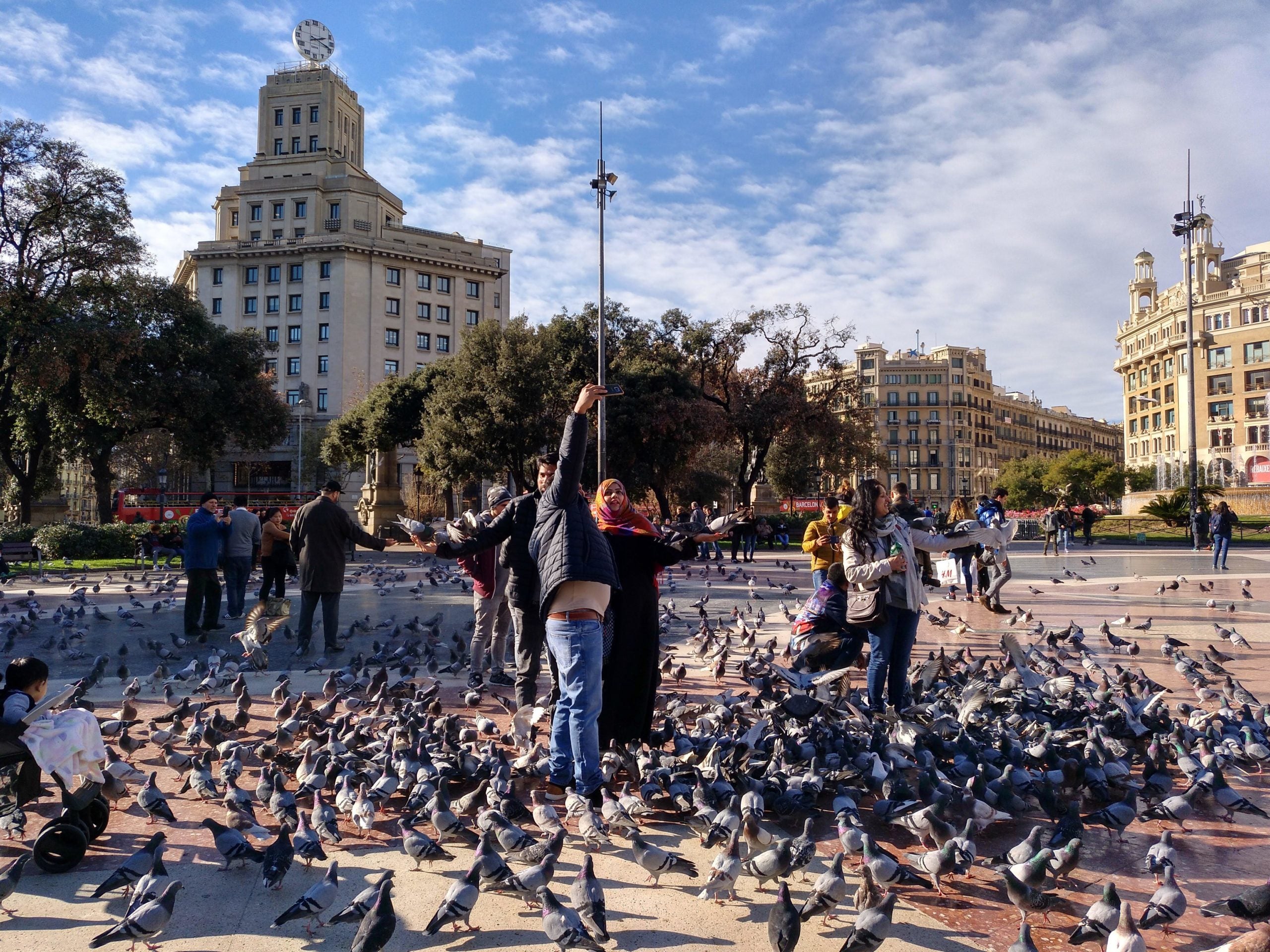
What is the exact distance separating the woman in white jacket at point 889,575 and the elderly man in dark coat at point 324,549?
17.7 ft

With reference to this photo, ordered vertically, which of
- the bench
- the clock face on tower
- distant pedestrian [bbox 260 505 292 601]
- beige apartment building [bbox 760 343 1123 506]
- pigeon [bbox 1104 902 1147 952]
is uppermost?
the clock face on tower

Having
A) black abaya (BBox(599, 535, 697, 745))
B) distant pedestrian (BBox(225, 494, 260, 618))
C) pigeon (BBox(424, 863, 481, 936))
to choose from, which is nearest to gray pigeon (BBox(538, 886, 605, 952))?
pigeon (BBox(424, 863, 481, 936))

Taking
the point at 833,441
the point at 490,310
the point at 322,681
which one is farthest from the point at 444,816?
the point at 490,310

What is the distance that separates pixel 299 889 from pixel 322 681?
15.0 ft

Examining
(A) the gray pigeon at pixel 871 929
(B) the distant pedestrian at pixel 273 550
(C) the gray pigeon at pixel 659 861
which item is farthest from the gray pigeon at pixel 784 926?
(B) the distant pedestrian at pixel 273 550

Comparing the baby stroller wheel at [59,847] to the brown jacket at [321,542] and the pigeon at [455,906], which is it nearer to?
the pigeon at [455,906]

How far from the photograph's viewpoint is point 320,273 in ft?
219

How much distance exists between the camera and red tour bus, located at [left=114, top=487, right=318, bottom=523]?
37.7 meters

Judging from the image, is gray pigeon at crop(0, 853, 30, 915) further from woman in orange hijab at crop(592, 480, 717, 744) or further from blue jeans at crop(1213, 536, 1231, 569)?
blue jeans at crop(1213, 536, 1231, 569)

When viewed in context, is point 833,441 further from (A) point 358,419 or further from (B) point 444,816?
(B) point 444,816

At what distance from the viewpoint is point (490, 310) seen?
74.1 meters

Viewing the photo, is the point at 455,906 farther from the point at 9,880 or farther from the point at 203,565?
the point at 203,565

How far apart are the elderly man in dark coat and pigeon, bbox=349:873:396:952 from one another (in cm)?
639

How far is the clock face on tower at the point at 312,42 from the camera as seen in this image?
76500 mm
